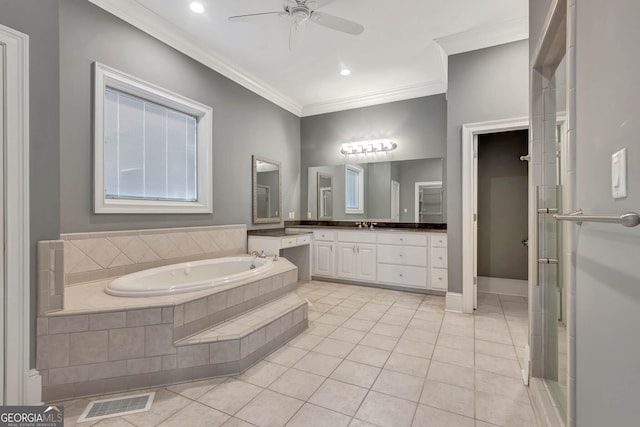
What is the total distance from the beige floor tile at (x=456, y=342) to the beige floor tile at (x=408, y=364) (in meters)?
0.38

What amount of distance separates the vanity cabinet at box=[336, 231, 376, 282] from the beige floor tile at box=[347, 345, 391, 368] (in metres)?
1.84

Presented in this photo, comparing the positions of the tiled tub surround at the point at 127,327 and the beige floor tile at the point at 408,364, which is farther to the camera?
the beige floor tile at the point at 408,364

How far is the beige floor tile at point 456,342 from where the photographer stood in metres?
2.34

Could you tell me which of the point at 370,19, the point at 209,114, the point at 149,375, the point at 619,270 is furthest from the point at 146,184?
the point at 619,270

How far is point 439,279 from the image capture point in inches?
145

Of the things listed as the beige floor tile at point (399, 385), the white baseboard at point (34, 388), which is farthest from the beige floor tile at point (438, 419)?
the white baseboard at point (34, 388)

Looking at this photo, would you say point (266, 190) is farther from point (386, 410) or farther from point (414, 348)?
point (386, 410)

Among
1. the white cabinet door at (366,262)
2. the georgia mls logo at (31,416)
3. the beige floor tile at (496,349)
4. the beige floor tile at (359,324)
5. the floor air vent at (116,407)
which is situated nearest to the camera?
the georgia mls logo at (31,416)

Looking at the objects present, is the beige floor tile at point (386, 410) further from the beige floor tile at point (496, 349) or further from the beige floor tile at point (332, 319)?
the beige floor tile at point (332, 319)

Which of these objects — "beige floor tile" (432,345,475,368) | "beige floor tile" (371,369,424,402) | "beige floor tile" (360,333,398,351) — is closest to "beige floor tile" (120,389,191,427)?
"beige floor tile" (371,369,424,402)

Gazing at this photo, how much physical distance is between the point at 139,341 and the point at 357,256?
9.72 feet

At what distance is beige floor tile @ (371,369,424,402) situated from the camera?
1.73 meters

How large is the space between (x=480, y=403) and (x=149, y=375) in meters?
1.98

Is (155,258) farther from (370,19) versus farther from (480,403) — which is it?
(370,19)
